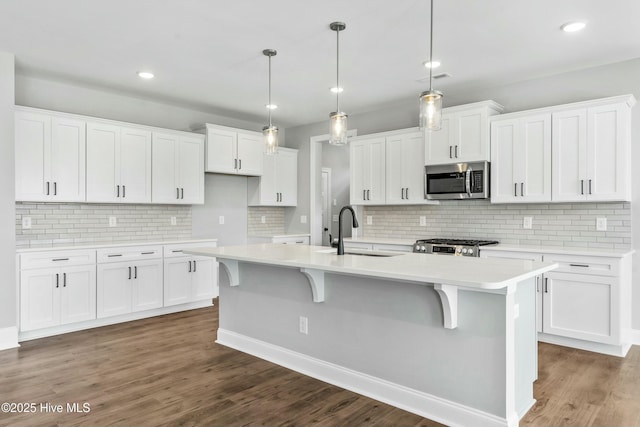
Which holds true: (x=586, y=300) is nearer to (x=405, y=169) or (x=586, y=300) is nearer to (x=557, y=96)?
(x=557, y=96)

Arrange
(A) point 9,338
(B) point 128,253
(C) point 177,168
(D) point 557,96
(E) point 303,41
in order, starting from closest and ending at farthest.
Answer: (E) point 303,41 < (A) point 9,338 < (D) point 557,96 < (B) point 128,253 < (C) point 177,168

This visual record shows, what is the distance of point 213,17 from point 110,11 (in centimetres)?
71

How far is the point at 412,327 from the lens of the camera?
2.64 meters

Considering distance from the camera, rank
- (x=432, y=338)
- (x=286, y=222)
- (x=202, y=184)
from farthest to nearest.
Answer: (x=286, y=222), (x=202, y=184), (x=432, y=338)

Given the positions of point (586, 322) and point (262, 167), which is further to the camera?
point (262, 167)

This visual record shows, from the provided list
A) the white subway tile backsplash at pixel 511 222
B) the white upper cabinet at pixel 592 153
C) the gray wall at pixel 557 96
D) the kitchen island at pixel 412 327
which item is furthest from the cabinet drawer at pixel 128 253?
the white upper cabinet at pixel 592 153

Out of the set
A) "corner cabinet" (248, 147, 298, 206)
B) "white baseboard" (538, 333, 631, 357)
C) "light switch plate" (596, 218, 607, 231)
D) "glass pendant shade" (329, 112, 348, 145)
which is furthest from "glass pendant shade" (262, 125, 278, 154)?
"light switch plate" (596, 218, 607, 231)

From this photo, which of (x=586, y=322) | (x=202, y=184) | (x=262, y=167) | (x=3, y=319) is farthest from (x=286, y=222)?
(x=586, y=322)

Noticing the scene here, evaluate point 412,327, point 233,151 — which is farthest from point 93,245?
point 412,327

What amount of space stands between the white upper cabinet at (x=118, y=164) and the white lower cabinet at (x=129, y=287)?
76cm

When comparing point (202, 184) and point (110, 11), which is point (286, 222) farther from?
point (110, 11)

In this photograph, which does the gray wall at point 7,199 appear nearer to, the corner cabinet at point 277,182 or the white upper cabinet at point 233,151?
the white upper cabinet at point 233,151

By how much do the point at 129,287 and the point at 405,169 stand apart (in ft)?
11.4

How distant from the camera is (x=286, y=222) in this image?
7191 mm
